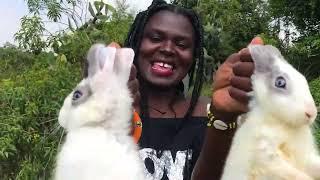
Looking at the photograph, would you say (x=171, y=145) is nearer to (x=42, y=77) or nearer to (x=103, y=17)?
(x=42, y=77)

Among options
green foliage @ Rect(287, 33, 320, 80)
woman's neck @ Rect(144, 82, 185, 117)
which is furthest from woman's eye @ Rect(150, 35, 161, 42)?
green foliage @ Rect(287, 33, 320, 80)

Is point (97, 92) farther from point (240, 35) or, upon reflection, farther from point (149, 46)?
point (240, 35)

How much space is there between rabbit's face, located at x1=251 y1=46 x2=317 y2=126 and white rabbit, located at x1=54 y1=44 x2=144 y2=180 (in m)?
0.33

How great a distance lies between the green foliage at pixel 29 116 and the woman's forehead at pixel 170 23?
8.19 ft

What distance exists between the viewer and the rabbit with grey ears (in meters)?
1.56

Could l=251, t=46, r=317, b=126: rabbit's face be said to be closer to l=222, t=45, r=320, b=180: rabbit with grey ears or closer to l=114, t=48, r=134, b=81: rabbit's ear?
l=222, t=45, r=320, b=180: rabbit with grey ears

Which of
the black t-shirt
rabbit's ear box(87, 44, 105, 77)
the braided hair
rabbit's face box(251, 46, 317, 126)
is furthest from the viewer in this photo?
the braided hair

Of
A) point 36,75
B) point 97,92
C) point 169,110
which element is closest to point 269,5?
point 36,75

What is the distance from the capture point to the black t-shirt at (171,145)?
224cm

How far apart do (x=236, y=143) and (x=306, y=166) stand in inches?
7.1

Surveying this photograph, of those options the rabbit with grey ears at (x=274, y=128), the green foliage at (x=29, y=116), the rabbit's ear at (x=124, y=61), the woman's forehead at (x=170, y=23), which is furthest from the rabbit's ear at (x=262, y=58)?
the green foliage at (x=29, y=116)

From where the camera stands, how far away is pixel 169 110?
2498mm

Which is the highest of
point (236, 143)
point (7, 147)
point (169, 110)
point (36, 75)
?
point (236, 143)

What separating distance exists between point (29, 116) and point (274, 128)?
375cm
